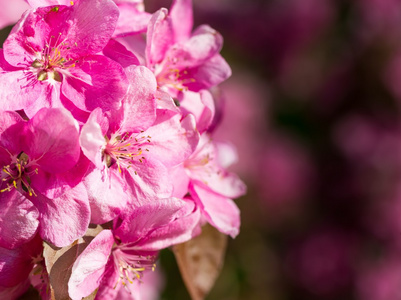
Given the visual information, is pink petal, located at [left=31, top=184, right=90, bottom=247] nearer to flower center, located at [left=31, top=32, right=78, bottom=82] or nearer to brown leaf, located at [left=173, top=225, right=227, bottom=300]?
flower center, located at [left=31, top=32, right=78, bottom=82]

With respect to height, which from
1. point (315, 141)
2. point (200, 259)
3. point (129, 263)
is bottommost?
point (315, 141)

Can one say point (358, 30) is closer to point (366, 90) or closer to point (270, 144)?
point (366, 90)

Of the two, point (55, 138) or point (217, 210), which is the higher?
point (55, 138)

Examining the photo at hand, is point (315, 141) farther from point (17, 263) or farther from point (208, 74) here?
point (17, 263)

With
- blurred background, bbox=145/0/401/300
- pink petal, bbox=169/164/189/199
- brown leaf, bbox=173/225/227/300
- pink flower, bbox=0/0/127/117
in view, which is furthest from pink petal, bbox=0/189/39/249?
blurred background, bbox=145/0/401/300

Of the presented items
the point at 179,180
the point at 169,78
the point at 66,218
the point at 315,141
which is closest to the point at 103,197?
the point at 66,218

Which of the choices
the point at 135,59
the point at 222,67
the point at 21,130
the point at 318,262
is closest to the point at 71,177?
the point at 21,130

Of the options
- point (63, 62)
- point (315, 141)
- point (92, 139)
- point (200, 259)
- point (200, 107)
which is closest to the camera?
point (92, 139)
